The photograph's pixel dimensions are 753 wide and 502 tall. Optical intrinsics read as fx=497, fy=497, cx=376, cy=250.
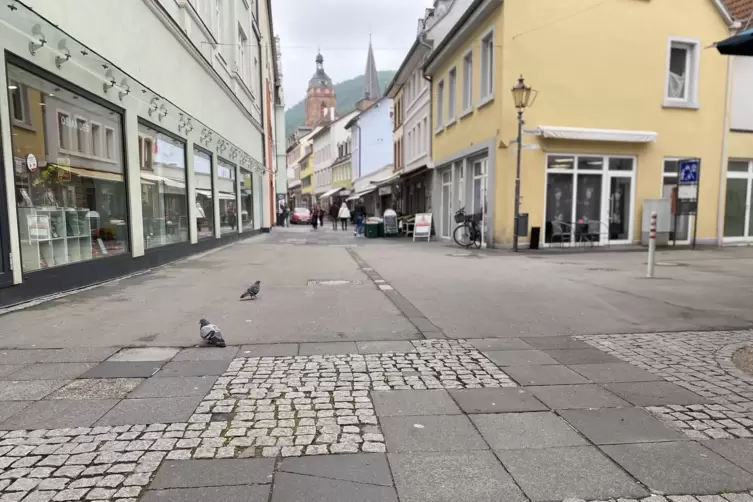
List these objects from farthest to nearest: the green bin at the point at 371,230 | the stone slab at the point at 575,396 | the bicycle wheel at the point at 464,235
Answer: the green bin at the point at 371,230 → the bicycle wheel at the point at 464,235 → the stone slab at the point at 575,396

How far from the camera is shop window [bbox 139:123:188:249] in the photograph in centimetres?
1045

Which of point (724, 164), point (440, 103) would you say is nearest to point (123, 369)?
point (724, 164)

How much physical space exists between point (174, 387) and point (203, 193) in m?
12.2

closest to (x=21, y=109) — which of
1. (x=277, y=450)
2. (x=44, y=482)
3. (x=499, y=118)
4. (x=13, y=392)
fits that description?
(x=13, y=392)

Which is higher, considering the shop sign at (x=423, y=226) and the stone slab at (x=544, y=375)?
the shop sign at (x=423, y=226)

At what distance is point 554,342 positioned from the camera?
5113 millimetres

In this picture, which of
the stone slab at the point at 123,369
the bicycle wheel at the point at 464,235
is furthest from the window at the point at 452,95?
the stone slab at the point at 123,369

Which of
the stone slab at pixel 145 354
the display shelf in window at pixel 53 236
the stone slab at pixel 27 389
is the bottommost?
the stone slab at pixel 145 354

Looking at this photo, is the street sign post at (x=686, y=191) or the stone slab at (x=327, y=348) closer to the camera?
the stone slab at (x=327, y=348)

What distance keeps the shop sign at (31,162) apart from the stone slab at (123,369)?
12.6 ft

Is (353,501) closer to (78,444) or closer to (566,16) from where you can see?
(78,444)

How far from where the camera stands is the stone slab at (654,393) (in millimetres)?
3562

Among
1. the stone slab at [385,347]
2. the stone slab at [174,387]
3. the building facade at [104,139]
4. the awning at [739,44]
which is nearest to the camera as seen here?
the stone slab at [174,387]

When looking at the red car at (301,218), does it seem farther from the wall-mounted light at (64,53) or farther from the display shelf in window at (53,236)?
the wall-mounted light at (64,53)
